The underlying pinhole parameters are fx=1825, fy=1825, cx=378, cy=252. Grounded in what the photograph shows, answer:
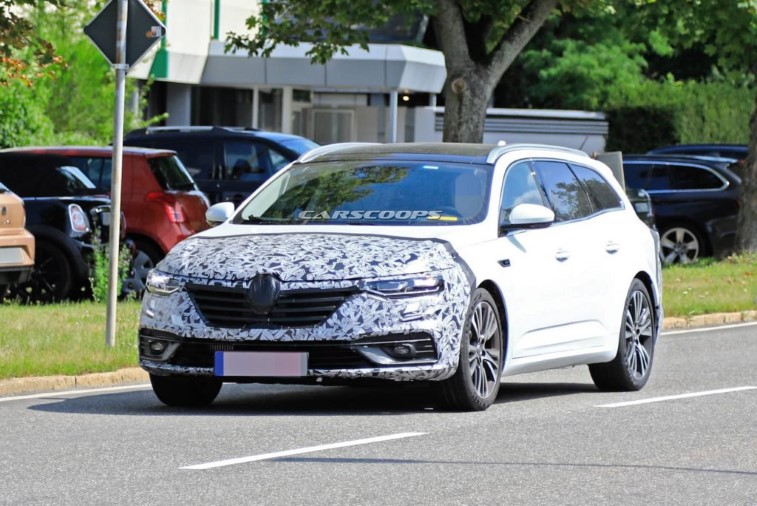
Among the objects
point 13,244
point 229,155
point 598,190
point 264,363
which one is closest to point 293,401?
point 264,363

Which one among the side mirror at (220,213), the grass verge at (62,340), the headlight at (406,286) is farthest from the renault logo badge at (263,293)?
the grass verge at (62,340)

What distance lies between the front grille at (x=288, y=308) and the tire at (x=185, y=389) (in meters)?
0.83

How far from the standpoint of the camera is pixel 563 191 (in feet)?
39.7

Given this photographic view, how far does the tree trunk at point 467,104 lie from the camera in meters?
24.6

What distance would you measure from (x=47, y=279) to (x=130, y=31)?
5.75 meters

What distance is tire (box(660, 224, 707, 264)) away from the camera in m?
27.3

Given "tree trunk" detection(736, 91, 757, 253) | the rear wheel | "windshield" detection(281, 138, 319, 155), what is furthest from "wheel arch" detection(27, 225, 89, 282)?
"tree trunk" detection(736, 91, 757, 253)

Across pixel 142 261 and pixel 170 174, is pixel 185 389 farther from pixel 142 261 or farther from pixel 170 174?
pixel 170 174

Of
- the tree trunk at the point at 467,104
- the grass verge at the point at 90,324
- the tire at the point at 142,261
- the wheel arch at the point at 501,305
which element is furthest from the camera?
the tree trunk at the point at 467,104

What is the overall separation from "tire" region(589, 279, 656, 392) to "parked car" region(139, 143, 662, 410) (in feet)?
0.05

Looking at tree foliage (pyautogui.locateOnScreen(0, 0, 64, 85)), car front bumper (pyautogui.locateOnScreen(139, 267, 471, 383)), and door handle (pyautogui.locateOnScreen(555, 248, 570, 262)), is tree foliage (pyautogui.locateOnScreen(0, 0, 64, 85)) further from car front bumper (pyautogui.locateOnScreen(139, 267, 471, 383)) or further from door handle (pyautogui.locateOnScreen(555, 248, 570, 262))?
car front bumper (pyautogui.locateOnScreen(139, 267, 471, 383))

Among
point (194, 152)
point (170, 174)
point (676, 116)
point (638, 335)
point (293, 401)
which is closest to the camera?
point (293, 401)

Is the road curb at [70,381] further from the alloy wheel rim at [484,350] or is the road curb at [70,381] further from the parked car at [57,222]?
the parked car at [57,222]

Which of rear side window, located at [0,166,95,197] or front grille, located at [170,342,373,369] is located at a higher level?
rear side window, located at [0,166,95,197]
